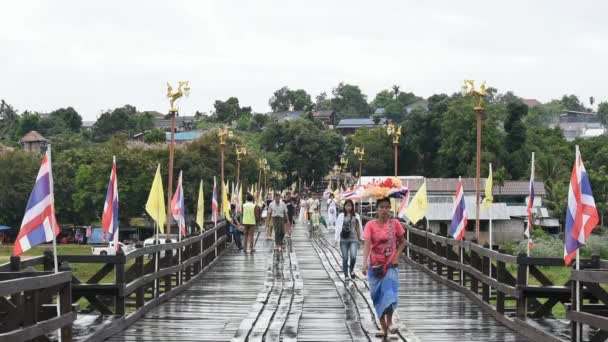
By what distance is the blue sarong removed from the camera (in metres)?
14.3

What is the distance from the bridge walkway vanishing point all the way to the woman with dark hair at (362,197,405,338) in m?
0.48

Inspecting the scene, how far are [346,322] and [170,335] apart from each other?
2778mm

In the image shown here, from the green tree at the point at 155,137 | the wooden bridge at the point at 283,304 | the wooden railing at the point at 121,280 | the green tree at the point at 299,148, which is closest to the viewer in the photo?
the wooden bridge at the point at 283,304

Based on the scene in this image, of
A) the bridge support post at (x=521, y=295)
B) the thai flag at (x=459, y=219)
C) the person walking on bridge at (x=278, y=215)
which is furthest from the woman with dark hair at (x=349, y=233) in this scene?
the person walking on bridge at (x=278, y=215)

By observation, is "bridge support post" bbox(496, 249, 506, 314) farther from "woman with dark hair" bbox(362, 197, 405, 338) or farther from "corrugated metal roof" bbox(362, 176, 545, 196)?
"corrugated metal roof" bbox(362, 176, 545, 196)

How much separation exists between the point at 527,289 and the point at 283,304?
481 cm

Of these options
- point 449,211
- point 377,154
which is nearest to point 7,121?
point 377,154

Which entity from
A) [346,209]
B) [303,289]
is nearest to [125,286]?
[303,289]

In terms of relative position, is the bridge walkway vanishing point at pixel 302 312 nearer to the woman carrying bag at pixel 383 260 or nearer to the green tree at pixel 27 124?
the woman carrying bag at pixel 383 260

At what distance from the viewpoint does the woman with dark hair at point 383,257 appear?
1443cm

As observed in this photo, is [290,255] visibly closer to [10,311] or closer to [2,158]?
[10,311]

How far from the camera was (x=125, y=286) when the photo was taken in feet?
50.6

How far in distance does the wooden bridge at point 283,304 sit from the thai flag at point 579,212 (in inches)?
22.4

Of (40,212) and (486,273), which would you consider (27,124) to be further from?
(40,212)
